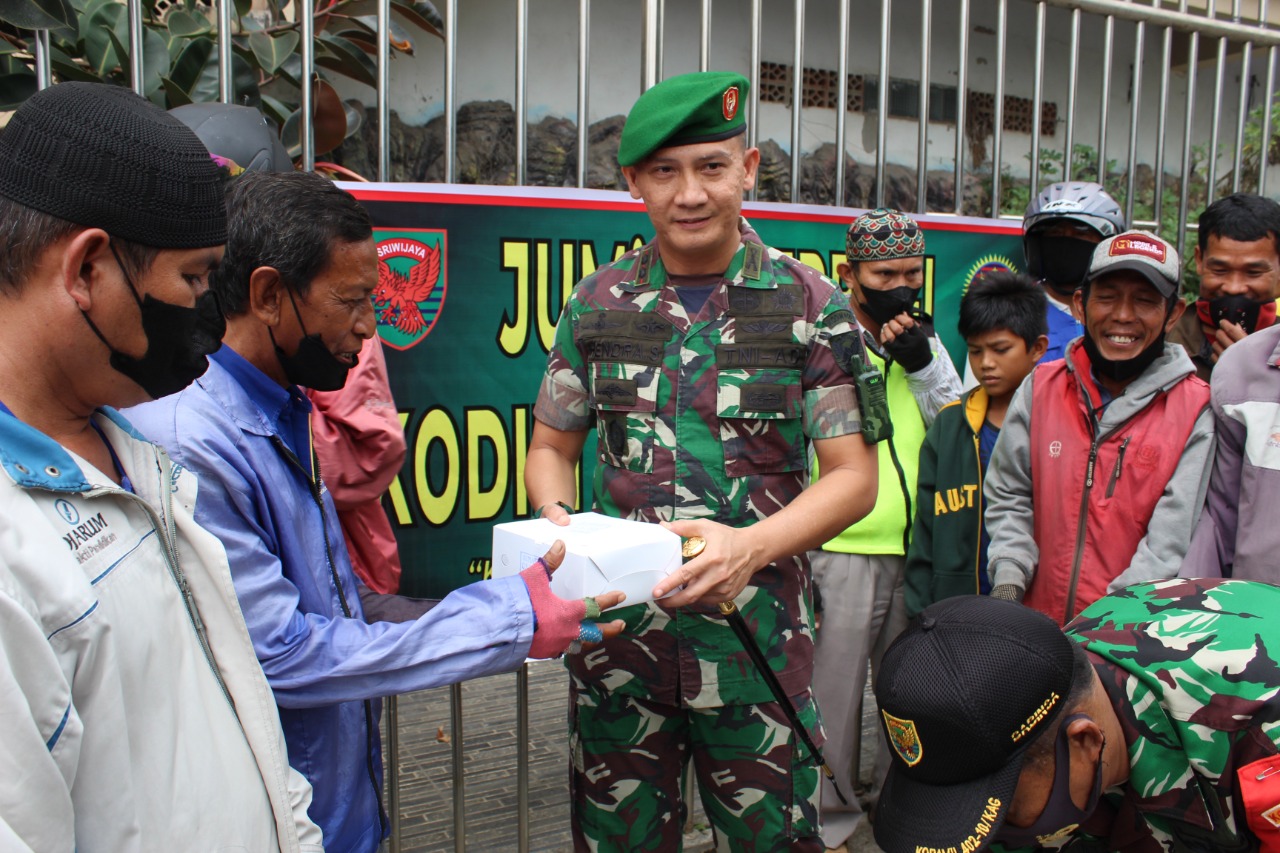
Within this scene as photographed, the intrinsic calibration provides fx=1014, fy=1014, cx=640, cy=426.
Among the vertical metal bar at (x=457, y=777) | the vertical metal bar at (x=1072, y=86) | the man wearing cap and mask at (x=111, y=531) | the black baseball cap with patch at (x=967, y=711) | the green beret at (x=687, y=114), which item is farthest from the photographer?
the vertical metal bar at (x=1072, y=86)

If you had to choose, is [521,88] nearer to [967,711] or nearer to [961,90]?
[961,90]

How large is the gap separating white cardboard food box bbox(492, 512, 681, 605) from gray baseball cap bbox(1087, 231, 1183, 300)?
62.7 inches

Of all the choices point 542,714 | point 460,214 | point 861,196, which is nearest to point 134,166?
point 460,214

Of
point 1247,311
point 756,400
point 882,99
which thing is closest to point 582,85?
point 882,99

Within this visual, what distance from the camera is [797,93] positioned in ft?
12.7

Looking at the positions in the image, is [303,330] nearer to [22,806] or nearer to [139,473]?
[139,473]

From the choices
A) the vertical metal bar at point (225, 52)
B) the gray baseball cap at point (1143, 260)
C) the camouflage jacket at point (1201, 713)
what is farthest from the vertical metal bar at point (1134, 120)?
the vertical metal bar at point (225, 52)

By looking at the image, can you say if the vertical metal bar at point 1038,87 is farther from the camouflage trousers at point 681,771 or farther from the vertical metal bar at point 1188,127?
the camouflage trousers at point 681,771

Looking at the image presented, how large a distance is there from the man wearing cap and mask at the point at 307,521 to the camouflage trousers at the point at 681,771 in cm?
48

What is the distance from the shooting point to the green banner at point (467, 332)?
122 inches

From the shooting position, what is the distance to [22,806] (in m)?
0.98

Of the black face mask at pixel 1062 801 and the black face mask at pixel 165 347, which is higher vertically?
the black face mask at pixel 165 347

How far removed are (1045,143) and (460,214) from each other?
6.66 meters

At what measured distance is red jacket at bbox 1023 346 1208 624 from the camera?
2646 mm
